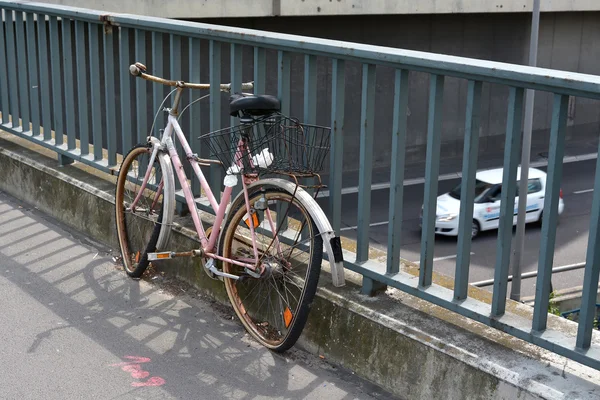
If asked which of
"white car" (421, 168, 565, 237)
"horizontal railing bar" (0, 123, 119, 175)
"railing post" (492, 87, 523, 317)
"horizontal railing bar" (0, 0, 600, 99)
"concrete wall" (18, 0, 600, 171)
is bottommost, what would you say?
"white car" (421, 168, 565, 237)

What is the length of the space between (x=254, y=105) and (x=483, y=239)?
17905 mm

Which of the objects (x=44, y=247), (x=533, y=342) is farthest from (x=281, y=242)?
(x=44, y=247)

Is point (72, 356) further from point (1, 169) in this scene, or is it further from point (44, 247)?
point (1, 169)

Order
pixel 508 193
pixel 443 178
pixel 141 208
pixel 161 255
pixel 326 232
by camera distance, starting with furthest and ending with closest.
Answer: pixel 443 178, pixel 141 208, pixel 161 255, pixel 326 232, pixel 508 193

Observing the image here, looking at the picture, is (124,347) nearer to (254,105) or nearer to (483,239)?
(254,105)

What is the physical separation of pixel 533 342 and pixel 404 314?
0.59 m

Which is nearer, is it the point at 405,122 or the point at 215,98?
the point at 405,122

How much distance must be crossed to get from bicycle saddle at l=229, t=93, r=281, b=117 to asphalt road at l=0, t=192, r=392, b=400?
3.28 ft

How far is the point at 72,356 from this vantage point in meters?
3.47

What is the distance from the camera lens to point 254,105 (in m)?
3.35

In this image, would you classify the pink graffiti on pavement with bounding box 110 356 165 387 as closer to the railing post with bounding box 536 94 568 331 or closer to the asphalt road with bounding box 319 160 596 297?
the railing post with bounding box 536 94 568 331

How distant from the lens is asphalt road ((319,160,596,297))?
1845cm

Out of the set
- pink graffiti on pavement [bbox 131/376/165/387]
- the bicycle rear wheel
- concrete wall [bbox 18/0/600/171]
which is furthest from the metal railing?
concrete wall [bbox 18/0/600/171]

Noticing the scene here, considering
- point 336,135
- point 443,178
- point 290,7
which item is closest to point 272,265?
point 336,135
